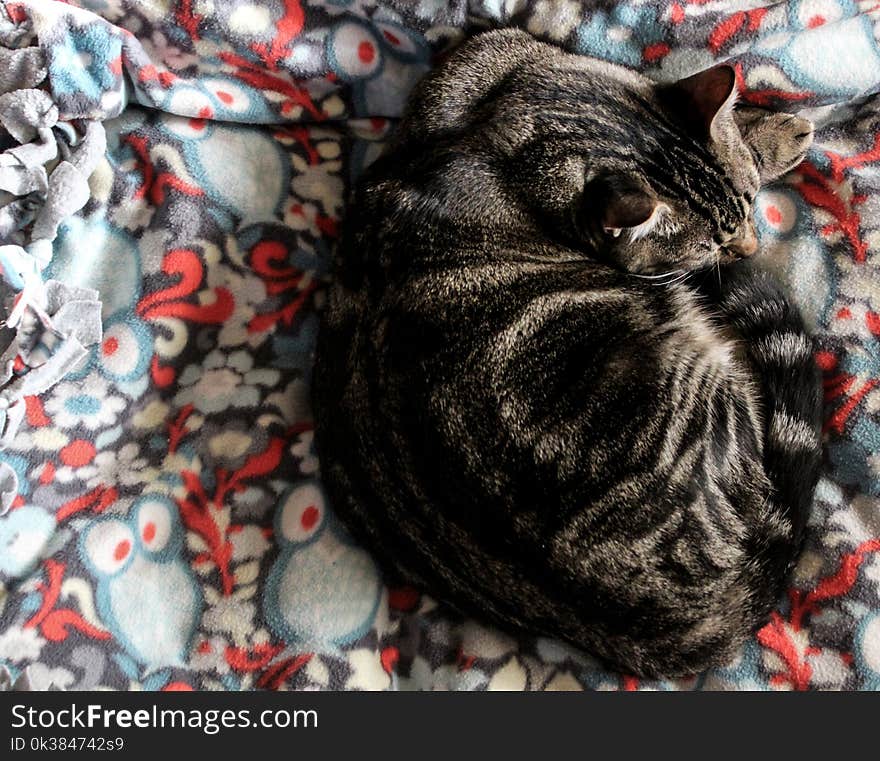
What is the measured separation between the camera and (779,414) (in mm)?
1250

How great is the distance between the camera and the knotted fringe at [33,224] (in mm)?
1397

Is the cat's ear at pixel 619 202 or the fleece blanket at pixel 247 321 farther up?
the cat's ear at pixel 619 202

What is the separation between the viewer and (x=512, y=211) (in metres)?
1.33

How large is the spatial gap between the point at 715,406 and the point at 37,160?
48.4 inches

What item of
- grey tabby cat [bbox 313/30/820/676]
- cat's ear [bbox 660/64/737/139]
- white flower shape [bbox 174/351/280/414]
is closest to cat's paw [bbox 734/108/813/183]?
grey tabby cat [bbox 313/30/820/676]

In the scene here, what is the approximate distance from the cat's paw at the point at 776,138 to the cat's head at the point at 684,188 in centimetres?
6

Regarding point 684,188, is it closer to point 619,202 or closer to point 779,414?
point 619,202

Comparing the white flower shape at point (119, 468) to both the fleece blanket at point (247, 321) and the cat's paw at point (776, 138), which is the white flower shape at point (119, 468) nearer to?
the fleece blanket at point (247, 321)

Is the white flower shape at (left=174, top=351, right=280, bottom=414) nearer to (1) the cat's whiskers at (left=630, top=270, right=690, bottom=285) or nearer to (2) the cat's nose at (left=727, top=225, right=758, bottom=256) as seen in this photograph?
(1) the cat's whiskers at (left=630, top=270, right=690, bottom=285)

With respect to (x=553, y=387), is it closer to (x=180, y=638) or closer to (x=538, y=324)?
(x=538, y=324)

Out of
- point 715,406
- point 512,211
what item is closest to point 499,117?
point 512,211

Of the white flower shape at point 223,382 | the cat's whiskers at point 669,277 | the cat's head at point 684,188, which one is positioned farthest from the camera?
the white flower shape at point 223,382

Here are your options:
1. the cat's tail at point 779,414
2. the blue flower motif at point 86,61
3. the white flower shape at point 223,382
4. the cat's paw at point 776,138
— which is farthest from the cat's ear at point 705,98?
the blue flower motif at point 86,61

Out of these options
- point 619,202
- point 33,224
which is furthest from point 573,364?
point 33,224
